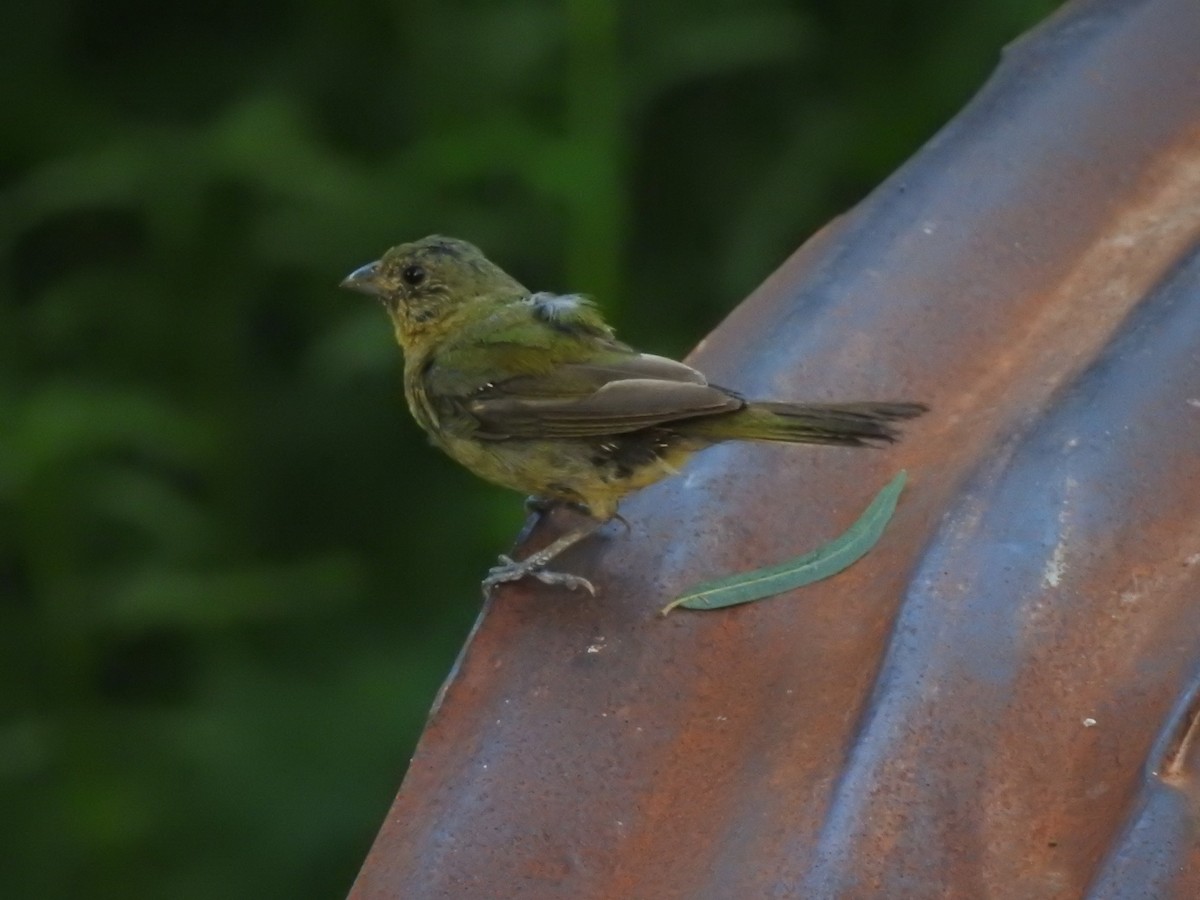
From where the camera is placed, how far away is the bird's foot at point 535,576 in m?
2.52

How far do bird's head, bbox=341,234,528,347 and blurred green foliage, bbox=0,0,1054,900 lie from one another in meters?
0.62

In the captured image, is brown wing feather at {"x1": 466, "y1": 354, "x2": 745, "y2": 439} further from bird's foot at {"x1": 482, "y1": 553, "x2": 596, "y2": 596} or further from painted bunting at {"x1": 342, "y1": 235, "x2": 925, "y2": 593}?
bird's foot at {"x1": 482, "y1": 553, "x2": 596, "y2": 596}

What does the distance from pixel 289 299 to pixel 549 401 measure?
2.27 m

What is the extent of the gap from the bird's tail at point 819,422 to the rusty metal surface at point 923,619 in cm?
4

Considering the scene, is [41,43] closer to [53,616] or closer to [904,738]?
[53,616]

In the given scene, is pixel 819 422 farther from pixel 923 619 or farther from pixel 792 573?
pixel 923 619

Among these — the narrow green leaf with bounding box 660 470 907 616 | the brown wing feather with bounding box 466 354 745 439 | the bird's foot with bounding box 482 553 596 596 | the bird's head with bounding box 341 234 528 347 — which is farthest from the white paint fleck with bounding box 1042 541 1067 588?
the bird's head with bounding box 341 234 528 347

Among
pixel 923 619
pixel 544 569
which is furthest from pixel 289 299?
pixel 923 619

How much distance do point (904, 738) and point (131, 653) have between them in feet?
12.3

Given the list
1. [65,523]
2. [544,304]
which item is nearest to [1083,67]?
[544,304]

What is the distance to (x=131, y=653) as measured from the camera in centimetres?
530

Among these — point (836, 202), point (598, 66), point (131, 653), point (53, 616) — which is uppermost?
point (598, 66)

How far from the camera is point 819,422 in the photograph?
2.52 m

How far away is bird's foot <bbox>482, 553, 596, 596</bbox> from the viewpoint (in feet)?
8.28
